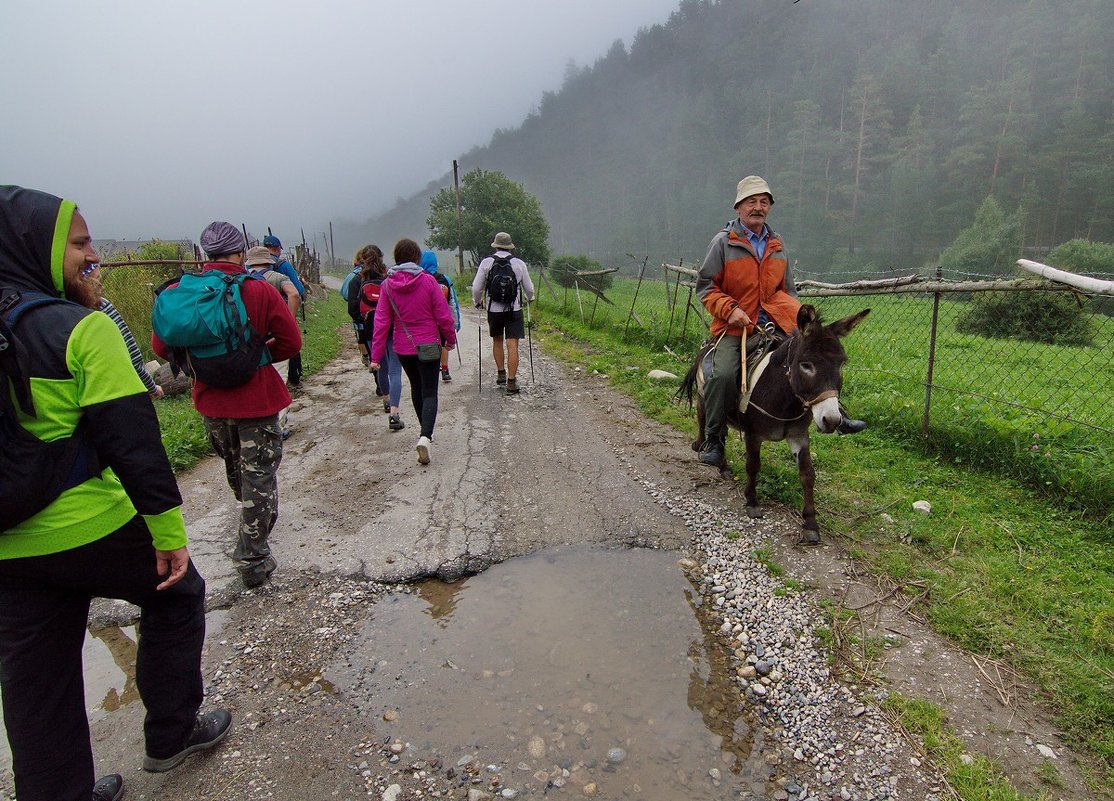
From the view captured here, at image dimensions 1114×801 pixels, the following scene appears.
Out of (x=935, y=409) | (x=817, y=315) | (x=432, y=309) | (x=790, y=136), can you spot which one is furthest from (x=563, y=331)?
(x=790, y=136)

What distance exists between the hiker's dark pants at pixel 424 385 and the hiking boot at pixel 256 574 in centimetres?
231

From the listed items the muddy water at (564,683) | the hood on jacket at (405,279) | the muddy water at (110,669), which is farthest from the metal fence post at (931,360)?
the muddy water at (110,669)

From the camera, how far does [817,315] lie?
12.2 ft

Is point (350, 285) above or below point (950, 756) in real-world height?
above

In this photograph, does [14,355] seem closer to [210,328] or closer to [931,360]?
[210,328]

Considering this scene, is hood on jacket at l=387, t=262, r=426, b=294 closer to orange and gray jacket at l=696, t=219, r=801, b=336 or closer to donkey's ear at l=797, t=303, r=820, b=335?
orange and gray jacket at l=696, t=219, r=801, b=336

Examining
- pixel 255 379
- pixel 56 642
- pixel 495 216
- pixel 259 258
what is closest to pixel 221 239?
pixel 255 379

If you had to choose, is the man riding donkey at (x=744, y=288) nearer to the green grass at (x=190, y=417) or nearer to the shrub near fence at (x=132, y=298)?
the green grass at (x=190, y=417)

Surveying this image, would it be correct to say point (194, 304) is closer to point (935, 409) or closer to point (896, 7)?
point (935, 409)

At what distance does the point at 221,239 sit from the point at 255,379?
0.92 m

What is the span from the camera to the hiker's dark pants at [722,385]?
467 centimetres

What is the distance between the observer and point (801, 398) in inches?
150

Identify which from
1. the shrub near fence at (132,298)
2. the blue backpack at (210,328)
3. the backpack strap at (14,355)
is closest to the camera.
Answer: the backpack strap at (14,355)

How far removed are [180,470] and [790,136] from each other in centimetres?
6165
